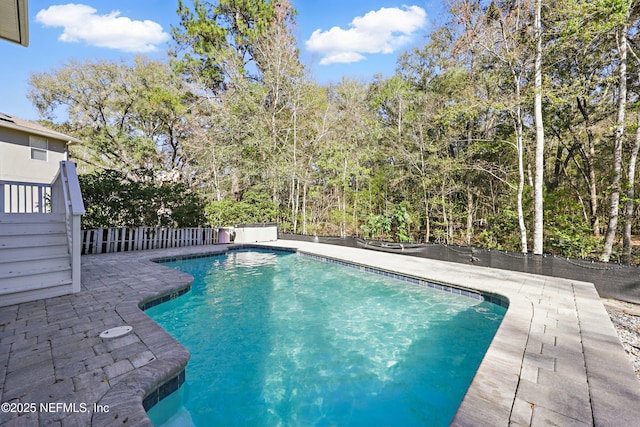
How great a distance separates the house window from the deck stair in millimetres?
6575

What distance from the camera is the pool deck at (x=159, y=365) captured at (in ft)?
5.36

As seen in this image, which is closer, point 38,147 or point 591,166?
point 38,147

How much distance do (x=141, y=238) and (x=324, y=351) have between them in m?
6.67

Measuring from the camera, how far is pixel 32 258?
350cm

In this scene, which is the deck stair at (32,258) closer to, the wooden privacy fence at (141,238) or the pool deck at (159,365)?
the pool deck at (159,365)

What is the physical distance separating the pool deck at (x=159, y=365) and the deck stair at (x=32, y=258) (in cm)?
19

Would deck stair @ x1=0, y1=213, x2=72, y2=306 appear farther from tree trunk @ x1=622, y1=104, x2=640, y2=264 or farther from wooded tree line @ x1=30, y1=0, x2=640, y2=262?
tree trunk @ x1=622, y1=104, x2=640, y2=264

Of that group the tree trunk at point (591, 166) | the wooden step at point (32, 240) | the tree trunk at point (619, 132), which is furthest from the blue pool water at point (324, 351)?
the tree trunk at point (591, 166)

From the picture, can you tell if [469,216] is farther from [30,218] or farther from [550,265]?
[30,218]

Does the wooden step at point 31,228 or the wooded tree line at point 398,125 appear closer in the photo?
the wooden step at point 31,228

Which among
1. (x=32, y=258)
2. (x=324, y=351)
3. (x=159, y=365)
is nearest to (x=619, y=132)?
(x=324, y=351)

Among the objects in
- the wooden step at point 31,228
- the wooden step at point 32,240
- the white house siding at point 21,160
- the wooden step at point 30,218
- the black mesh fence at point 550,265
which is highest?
the white house siding at point 21,160

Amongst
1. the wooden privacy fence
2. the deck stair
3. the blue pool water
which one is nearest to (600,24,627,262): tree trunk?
the blue pool water

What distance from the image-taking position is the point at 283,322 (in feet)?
12.9
